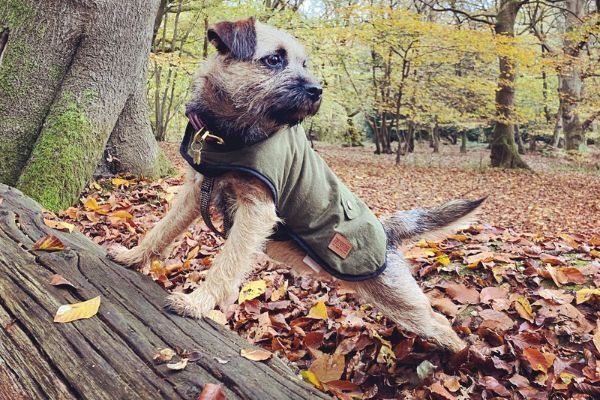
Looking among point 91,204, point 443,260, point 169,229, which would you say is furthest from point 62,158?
point 443,260

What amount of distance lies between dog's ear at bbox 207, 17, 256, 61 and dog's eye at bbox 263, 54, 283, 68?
0.30ft

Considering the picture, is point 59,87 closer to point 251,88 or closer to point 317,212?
point 251,88

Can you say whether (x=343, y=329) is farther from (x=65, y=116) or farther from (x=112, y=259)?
(x=65, y=116)

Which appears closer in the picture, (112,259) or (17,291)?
(17,291)

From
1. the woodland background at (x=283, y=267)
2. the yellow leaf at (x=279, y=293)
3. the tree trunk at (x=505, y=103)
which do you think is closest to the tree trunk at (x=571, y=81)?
the tree trunk at (x=505, y=103)

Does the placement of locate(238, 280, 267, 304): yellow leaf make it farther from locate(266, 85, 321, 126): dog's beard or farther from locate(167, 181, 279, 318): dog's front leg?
locate(266, 85, 321, 126): dog's beard

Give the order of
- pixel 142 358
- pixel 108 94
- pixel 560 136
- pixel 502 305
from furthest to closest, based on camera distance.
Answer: pixel 560 136 → pixel 108 94 → pixel 502 305 → pixel 142 358

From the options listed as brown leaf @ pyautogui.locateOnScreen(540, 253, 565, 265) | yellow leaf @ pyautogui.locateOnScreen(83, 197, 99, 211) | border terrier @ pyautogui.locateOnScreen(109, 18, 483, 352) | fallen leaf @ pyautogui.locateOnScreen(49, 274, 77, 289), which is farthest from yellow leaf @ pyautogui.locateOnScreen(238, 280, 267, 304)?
brown leaf @ pyautogui.locateOnScreen(540, 253, 565, 265)

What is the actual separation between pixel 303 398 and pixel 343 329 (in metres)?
1.61

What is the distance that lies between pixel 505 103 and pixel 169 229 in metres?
18.4

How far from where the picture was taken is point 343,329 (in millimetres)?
3484

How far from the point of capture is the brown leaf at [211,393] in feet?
5.73

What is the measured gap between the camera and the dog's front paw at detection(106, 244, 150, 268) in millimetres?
2930

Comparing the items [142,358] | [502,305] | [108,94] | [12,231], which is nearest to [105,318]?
[142,358]
